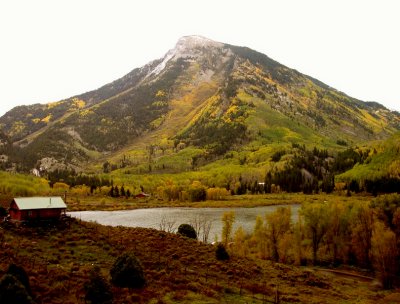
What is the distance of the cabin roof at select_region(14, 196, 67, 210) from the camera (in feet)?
220

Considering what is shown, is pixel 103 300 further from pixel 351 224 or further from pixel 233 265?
pixel 351 224

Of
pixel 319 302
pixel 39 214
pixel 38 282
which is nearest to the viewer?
pixel 38 282

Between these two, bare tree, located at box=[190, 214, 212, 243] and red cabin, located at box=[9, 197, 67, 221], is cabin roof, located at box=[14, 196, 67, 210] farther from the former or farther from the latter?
bare tree, located at box=[190, 214, 212, 243]

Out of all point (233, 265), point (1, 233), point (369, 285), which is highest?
point (1, 233)

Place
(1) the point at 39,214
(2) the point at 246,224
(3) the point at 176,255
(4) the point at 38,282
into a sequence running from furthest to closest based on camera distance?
(2) the point at 246,224 → (1) the point at 39,214 → (3) the point at 176,255 → (4) the point at 38,282

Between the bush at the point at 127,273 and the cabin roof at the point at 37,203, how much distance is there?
3045 cm

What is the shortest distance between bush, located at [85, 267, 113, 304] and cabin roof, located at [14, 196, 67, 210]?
3558cm

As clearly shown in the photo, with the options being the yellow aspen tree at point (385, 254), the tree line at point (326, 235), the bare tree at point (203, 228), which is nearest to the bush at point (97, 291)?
the tree line at point (326, 235)

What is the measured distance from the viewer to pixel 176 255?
59969mm

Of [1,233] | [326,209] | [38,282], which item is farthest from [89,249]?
[326,209]

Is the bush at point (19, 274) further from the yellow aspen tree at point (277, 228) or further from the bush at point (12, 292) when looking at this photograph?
the yellow aspen tree at point (277, 228)

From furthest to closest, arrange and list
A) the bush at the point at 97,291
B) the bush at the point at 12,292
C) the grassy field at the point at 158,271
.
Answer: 1. the grassy field at the point at 158,271
2. the bush at the point at 97,291
3. the bush at the point at 12,292

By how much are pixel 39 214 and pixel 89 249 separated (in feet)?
54.2

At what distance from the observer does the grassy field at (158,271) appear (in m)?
40.5
